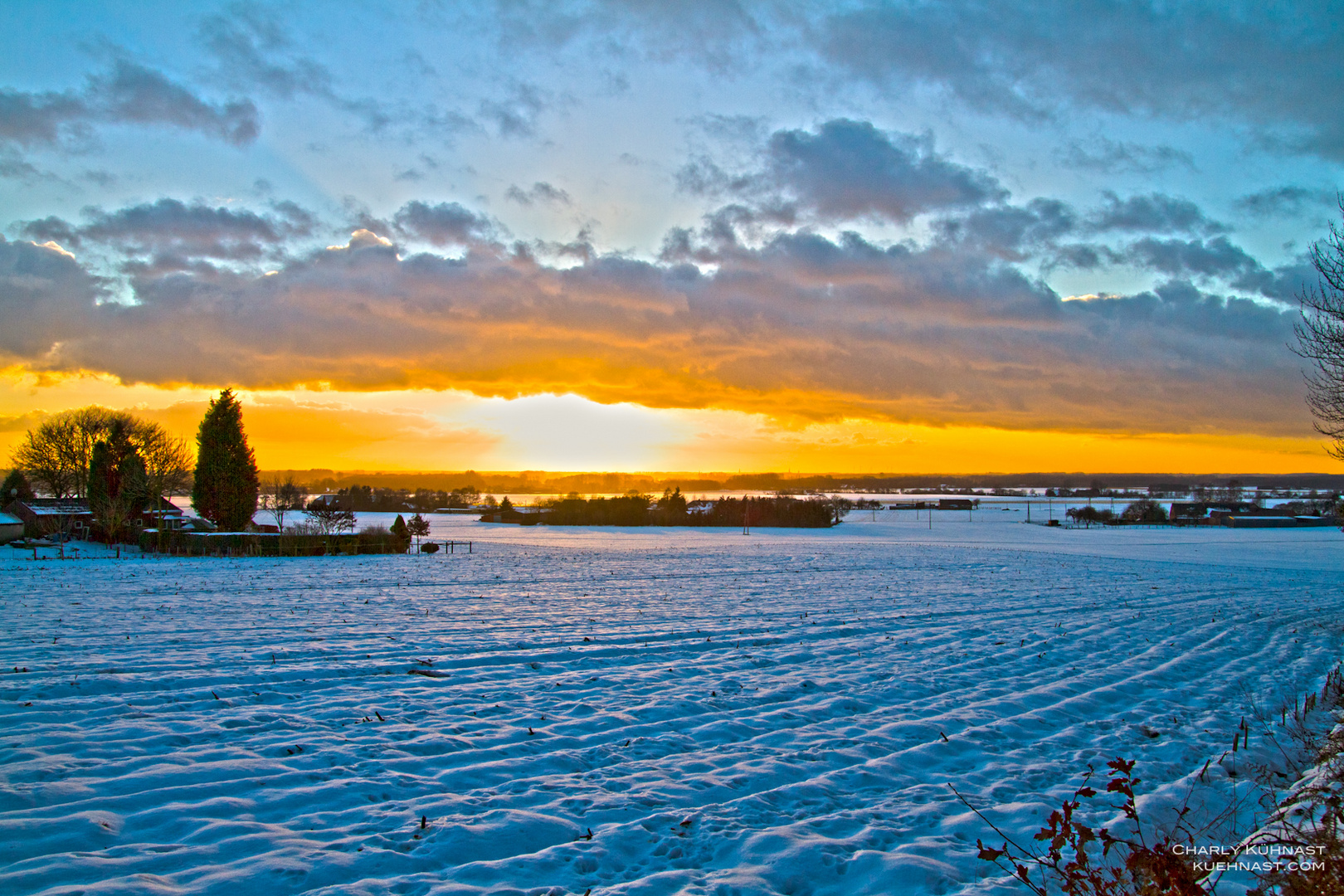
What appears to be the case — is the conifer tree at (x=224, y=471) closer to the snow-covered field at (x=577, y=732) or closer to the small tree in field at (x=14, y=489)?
the snow-covered field at (x=577, y=732)

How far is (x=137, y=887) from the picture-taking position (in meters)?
3.67

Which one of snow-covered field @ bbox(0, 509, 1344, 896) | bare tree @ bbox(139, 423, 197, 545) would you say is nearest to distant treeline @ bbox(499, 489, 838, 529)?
bare tree @ bbox(139, 423, 197, 545)

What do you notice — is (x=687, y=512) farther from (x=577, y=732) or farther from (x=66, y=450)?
(x=577, y=732)

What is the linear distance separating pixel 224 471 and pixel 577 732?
40004 millimetres

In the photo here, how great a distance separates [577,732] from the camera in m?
6.66

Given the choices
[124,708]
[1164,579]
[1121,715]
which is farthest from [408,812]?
[1164,579]

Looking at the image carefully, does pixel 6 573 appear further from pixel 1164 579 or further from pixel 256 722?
pixel 1164 579

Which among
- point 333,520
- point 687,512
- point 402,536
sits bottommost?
point 687,512

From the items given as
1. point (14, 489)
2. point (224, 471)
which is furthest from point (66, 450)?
point (224, 471)

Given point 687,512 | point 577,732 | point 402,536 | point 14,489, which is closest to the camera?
point 577,732

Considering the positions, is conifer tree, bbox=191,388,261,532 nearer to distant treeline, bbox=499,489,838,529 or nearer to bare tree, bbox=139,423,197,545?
bare tree, bbox=139,423,197,545

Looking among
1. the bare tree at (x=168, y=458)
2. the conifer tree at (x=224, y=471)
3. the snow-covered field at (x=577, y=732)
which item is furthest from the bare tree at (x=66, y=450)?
the snow-covered field at (x=577, y=732)

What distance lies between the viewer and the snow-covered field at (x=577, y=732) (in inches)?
166

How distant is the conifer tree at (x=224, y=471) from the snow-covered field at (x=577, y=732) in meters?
24.3
